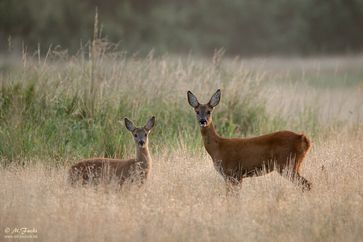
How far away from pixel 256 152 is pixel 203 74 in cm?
512

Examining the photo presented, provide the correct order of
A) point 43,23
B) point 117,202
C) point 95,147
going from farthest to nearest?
point 43,23 < point 95,147 < point 117,202

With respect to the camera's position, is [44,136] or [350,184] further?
[44,136]

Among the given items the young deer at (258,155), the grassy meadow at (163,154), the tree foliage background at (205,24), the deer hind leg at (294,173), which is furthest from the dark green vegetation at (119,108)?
the tree foliage background at (205,24)

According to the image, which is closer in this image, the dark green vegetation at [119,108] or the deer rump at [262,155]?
the deer rump at [262,155]

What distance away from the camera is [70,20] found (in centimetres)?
3725

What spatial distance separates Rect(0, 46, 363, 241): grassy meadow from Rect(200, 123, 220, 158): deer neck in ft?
1.15

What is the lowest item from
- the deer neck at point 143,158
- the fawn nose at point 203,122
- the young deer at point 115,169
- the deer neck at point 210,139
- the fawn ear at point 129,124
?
the young deer at point 115,169

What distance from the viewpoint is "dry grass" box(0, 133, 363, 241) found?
25.4 feet

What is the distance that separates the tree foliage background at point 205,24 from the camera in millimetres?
36750

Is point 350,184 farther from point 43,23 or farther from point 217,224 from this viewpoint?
point 43,23

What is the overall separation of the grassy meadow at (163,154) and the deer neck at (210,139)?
0.35m

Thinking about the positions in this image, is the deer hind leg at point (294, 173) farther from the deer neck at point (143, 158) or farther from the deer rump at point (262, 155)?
the deer neck at point (143, 158)

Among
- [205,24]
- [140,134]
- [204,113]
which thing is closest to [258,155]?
[204,113]

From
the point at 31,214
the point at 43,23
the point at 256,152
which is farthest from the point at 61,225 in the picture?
the point at 43,23
